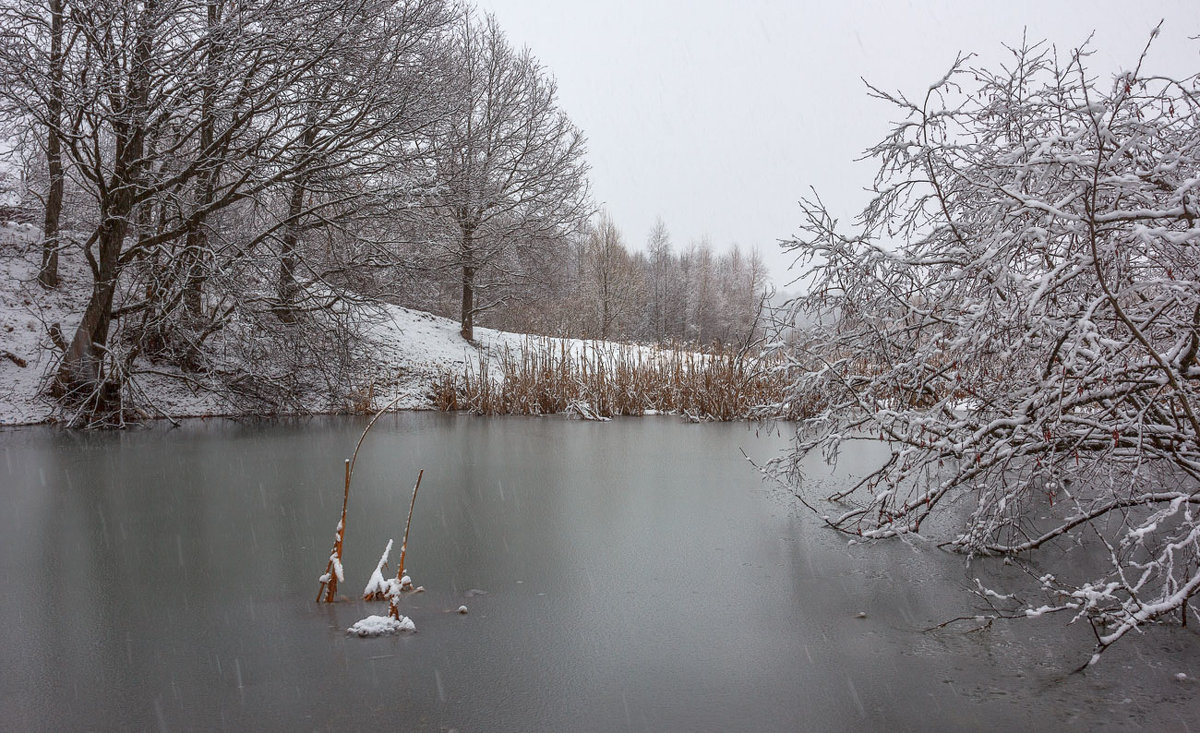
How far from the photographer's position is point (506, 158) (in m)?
15.7

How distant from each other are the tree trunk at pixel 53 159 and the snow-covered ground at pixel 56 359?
0.17 m

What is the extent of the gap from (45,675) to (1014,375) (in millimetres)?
3484

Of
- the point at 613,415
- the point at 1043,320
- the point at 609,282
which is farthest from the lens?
the point at 609,282

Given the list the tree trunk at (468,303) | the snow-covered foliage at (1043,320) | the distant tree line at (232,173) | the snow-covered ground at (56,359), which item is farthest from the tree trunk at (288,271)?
the snow-covered foliage at (1043,320)

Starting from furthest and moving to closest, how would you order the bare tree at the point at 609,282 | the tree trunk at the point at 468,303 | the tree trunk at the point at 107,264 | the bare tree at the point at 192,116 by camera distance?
the bare tree at the point at 609,282
the tree trunk at the point at 468,303
the tree trunk at the point at 107,264
the bare tree at the point at 192,116

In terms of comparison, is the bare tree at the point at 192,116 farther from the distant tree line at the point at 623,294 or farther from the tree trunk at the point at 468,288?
the tree trunk at the point at 468,288

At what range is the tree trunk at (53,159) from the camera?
7.43 meters

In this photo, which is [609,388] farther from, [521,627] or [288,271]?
[521,627]

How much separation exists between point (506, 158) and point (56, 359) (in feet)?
31.0

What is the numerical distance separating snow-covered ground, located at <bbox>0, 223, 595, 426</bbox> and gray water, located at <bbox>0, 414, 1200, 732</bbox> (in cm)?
404

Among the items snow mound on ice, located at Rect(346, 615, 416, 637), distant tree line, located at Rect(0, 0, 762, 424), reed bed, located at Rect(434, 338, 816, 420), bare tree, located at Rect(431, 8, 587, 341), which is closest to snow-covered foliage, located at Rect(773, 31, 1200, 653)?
snow mound on ice, located at Rect(346, 615, 416, 637)

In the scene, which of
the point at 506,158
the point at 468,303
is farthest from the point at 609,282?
the point at 468,303

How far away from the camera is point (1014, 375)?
2977 mm

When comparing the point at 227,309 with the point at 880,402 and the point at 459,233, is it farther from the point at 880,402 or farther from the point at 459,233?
the point at 880,402
